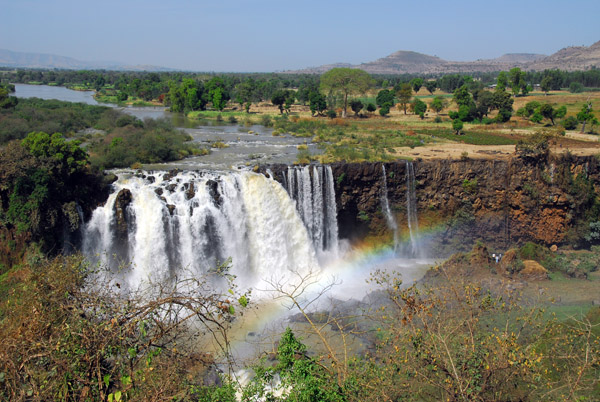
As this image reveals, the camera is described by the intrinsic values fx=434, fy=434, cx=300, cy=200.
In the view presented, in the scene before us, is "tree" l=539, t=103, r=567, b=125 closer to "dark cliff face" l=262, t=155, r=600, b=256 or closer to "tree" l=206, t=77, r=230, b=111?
"dark cliff face" l=262, t=155, r=600, b=256

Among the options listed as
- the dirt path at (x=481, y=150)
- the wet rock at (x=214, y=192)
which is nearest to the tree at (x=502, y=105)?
the dirt path at (x=481, y=150)

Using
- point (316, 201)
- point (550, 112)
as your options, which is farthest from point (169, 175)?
point (550, 112)

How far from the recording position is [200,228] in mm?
18328

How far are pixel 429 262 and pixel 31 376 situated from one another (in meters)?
20.3

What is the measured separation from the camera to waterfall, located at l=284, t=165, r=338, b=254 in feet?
68.3

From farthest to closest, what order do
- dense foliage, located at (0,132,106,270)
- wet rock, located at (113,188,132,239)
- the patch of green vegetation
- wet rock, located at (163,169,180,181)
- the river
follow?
the river
the patch of green vegetation
wet rock, located at (163,169,180,181)
wet rock, located at (113,188,132,239)
dense foliage, located at (0,132,106,270)

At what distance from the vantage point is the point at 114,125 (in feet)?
101

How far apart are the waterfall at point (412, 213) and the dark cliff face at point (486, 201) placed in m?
0.22

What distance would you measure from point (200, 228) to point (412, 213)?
37.0 feet

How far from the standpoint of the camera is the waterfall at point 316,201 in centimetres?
2081

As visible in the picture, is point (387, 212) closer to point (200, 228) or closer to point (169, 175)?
point (200, 228)

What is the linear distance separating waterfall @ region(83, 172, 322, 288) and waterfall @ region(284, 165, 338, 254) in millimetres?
307

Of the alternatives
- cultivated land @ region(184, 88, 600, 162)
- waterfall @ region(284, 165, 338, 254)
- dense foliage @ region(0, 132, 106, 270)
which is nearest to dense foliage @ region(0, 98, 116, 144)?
dense foliage @ region(0, 132, 106, 270)

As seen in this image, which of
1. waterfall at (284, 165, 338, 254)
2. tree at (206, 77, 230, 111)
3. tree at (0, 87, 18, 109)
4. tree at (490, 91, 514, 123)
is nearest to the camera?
waterfall at (284, 165, 338, 254)
